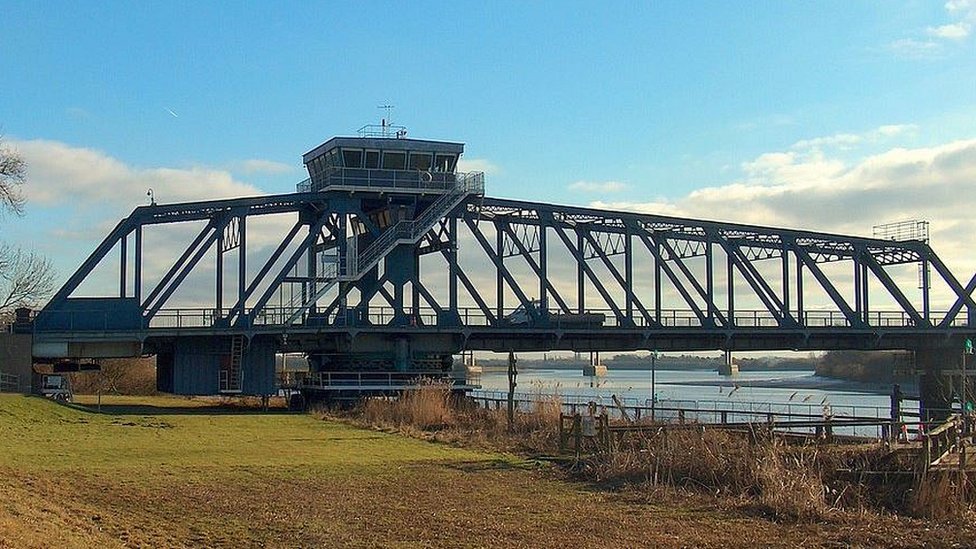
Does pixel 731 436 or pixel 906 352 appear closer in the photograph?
pixel 731 436

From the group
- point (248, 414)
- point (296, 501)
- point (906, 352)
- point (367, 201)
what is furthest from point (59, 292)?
point (906, 352)

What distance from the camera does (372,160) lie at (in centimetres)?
7238

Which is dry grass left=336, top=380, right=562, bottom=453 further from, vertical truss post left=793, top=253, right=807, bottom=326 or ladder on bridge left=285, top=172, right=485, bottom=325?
vertical truss post left=793, top=253, right=807, bottom=326

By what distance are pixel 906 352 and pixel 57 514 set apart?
84.9 metres

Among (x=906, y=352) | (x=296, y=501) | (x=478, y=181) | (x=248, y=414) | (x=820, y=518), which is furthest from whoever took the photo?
(x=906, y=352)

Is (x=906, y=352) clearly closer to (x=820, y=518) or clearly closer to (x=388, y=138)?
(x=388, y=138)

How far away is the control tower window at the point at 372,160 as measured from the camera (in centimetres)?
7206

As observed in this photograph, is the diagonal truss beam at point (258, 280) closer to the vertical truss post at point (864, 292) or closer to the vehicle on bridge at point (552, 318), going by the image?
the vehicle on bridge at point (552, 318)

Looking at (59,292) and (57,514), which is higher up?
(59,292)

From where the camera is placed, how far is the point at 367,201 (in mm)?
73688

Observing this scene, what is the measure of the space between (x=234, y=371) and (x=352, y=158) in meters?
16.1

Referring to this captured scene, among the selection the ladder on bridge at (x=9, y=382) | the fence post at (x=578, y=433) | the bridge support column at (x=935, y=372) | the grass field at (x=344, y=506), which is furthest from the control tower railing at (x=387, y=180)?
the bridge support column at (x=935, y=372)

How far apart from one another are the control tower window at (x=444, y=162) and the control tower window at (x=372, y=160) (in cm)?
400

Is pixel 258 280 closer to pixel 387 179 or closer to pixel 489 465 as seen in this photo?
pixel 387 179
